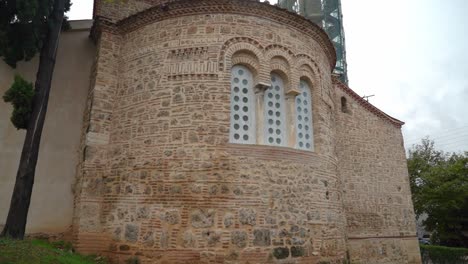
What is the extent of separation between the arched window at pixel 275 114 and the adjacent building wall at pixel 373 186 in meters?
4.61

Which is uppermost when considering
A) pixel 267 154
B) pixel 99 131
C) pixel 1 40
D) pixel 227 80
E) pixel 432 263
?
pixel 1 40

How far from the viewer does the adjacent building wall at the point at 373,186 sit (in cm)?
1181

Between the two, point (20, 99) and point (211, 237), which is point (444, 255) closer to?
point (211, 237)

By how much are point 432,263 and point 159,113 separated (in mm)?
16374

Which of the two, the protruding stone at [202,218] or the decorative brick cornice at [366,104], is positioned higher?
the decorative brick cornice at [366,104]

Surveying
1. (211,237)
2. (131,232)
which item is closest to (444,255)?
(211,237)

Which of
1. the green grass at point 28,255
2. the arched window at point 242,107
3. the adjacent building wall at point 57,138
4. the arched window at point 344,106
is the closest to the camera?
the green grass at point 28,255

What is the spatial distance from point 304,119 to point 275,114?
0.88m

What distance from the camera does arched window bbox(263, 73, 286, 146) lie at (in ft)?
25.9

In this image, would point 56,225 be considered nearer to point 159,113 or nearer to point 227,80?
point 159,113

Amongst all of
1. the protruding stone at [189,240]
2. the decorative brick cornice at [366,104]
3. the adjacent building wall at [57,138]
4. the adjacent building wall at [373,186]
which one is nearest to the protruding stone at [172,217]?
the protruding stone at [189,240]

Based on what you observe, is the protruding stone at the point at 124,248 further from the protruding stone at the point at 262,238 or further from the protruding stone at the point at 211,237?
the protruding stone at the point at 262,238

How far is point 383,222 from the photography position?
12.5 metres

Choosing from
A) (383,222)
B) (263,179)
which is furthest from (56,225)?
(383,222)
